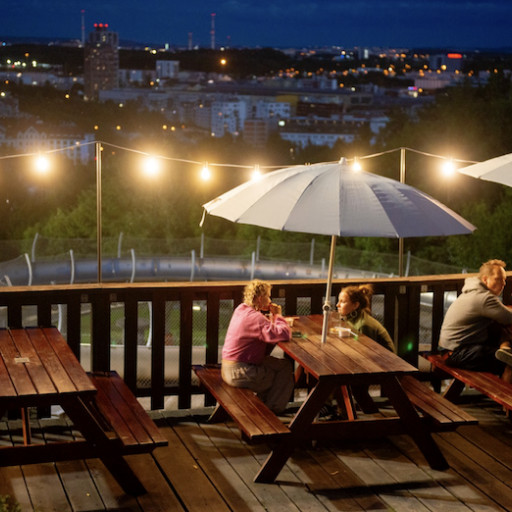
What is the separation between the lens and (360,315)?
560 cm

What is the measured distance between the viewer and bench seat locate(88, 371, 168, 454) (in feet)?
14.3

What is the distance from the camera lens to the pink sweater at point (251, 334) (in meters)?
5.12

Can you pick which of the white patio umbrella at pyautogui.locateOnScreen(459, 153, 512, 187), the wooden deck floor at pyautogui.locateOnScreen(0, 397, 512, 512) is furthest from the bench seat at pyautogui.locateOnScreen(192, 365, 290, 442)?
the white patio umbrella at pyautogui.locateOnScreen(459, 153, 512, 187)

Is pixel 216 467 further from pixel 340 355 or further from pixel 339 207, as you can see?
pixel 339 207

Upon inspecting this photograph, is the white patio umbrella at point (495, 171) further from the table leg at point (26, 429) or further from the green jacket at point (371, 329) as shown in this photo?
the table leg at point (26, 429)

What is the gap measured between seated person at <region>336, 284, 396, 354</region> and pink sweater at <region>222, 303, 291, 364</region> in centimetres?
54

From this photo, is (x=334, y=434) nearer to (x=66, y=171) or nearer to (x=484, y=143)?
(x=484, y=143)

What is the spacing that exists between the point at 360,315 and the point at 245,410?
1.16 m

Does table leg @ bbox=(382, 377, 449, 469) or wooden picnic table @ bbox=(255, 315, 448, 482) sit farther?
table leg @ bbox=(382, 377, 449, 469)

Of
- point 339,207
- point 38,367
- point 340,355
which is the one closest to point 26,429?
point 38,367

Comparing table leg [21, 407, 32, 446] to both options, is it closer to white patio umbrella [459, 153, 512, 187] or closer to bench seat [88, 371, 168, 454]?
bench seat [88, 371, 168, 454]

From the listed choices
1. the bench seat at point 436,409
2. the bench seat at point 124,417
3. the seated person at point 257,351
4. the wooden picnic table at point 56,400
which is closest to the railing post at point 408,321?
the bench seat at point 436,409

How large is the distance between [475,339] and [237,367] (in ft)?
5.48

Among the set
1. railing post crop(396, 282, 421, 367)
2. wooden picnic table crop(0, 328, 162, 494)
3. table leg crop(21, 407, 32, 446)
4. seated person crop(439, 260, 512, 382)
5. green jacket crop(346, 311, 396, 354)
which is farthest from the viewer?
railing post crop(396, 282, 421, 367)
